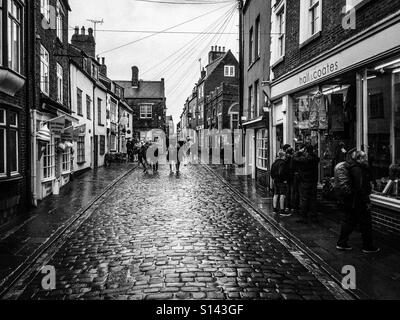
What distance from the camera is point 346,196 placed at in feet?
23.6

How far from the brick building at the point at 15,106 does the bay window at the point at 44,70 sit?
6.90 feet

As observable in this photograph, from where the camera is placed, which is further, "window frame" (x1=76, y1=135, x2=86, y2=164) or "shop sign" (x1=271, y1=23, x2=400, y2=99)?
"window frame" (x1=76, y1=135, x2=86, y2=164)

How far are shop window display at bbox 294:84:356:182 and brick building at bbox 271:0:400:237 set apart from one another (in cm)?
2

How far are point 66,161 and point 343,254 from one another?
14.2 meters

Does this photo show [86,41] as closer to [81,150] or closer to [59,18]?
[81,150]

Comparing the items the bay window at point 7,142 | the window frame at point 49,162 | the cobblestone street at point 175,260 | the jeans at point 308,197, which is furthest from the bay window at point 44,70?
the jeans at point 308,197

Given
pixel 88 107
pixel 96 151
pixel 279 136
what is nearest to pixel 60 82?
pixel 88 107

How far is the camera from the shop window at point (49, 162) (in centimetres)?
1433

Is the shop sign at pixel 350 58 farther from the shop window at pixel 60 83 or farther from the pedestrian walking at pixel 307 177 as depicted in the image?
the shop window at pixel 60 83

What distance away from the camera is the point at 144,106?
2489 inches

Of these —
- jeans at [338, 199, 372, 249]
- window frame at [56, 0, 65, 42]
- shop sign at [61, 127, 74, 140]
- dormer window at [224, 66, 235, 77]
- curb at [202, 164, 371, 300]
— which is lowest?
curb at [202, 164, 371, 300]

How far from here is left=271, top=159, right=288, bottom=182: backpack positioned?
10656 mm

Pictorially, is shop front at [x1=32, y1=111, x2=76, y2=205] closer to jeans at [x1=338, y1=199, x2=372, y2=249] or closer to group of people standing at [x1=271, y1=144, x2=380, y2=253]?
group of people standing at [x1=271, y1=144, x2=380, y2=253]

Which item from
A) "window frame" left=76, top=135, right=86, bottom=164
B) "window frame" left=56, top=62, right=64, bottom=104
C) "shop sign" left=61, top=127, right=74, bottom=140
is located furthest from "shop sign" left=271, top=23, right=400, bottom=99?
"window frame" left=76, top=135, right=86, bottom=164
